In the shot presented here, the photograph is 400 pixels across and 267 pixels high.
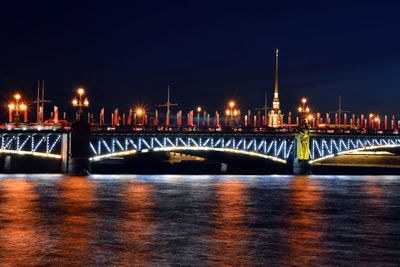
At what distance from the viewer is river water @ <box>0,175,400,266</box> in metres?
24.2

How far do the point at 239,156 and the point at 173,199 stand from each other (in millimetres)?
86206

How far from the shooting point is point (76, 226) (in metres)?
33.2

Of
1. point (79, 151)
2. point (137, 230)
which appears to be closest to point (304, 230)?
point (137, 230)

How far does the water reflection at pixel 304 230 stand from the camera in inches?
957

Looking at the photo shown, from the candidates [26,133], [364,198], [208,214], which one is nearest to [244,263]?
[208,214]

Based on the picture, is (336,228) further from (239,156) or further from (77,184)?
(239,156)

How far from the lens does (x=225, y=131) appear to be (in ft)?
316

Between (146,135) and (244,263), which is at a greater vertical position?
(146,135)

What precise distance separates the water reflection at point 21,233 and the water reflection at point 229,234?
6619 mm

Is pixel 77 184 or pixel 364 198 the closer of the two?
pixel 364 198

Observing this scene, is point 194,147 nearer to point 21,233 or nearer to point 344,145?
point 344,145

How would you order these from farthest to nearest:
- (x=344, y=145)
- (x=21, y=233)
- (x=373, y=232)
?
1. (x=344, y=145)
2. (x=373, y=232)
3. (x=21, y=233)

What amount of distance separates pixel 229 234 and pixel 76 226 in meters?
8.02

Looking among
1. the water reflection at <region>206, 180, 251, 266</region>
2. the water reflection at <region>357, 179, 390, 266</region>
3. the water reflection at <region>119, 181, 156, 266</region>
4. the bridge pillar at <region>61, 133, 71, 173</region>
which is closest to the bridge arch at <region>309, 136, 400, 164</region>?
the bridge pillar at <region>61, 133, 71, 173</region>
